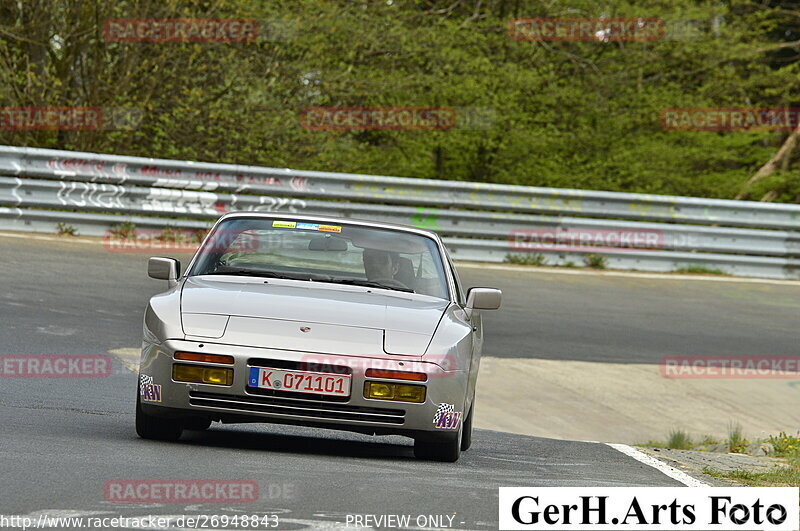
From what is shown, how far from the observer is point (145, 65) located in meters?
20.5

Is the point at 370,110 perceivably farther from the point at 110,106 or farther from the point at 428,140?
the point at 110,106

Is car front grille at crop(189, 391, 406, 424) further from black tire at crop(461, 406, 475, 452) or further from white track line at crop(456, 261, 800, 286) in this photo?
white track line at crop(456, 261, 800, 286)

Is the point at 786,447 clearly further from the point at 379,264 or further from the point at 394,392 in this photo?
the point at 394,392

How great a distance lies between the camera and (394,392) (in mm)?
7137

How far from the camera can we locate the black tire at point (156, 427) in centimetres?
749

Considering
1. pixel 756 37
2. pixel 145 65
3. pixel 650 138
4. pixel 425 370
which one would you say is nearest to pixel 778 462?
pixel 425 370

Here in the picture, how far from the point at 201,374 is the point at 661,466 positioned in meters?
2.93

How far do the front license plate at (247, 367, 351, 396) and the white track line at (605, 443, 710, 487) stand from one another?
1.91 meters

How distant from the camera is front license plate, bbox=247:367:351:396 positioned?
7.05 metres

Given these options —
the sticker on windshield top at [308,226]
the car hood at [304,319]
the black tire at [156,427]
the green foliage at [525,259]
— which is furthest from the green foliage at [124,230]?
the black tire at [156,427]

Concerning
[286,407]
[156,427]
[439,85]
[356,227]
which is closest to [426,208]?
[439,85]

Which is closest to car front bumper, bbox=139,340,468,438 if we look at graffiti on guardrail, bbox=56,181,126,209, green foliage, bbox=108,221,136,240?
green foliage, bbox=108,221,136,240

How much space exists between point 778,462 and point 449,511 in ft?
14.6

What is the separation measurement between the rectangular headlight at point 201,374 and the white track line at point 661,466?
2.46 meters
